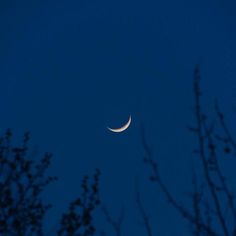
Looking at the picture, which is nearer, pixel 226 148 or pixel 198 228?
pixel 198 228

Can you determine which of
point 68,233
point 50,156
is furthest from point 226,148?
point 50,156

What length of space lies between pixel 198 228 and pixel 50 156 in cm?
588

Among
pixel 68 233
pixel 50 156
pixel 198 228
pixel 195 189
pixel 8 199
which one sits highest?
pixel 50 156

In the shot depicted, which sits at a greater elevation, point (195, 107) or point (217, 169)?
point (195, 107)

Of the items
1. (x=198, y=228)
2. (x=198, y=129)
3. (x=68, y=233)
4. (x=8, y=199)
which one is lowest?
(x=198, y=228)

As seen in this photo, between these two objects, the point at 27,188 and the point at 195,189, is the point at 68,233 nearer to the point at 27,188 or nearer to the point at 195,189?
the point at 27,188

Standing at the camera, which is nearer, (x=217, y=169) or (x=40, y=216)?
(x=217, y=169)

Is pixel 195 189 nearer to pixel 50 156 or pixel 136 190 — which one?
pixel 136 190

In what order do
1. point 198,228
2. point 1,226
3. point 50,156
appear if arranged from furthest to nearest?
point 50,156 → point 1,226 → point 198,228

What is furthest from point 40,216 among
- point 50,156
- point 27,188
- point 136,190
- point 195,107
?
point 195,107

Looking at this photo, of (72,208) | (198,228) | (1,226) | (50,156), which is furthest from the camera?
(50,156)

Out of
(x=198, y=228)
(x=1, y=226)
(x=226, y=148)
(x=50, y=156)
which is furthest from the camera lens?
(x=50, y=156)

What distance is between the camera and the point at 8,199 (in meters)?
8.88

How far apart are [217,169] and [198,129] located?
0.39 metres
